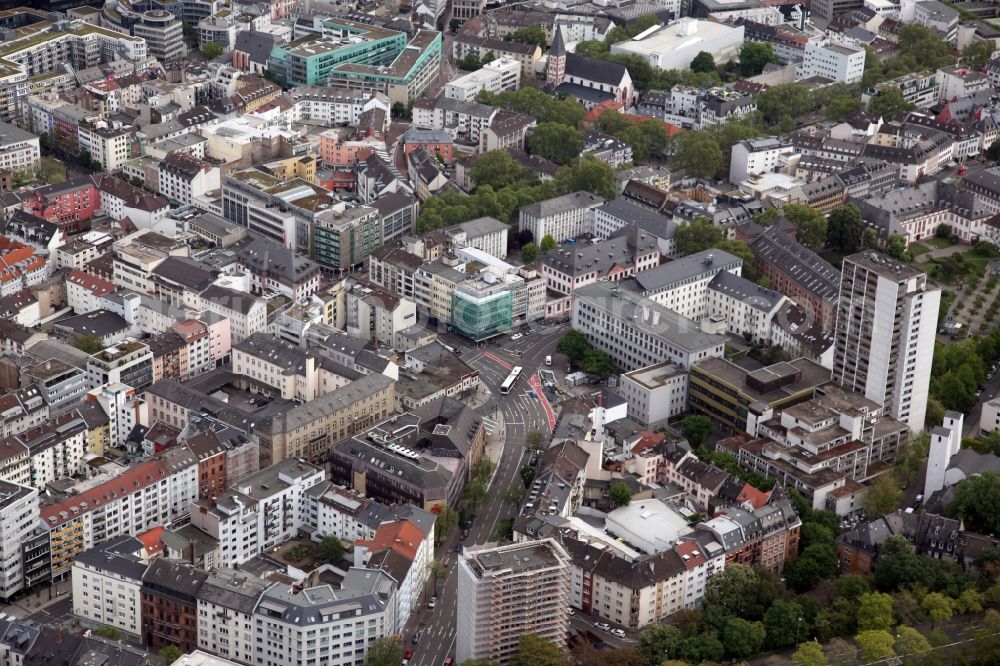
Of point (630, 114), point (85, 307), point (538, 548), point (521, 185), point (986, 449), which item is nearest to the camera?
point (538, 548)

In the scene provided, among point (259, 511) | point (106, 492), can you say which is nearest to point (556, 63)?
point (259, 511)

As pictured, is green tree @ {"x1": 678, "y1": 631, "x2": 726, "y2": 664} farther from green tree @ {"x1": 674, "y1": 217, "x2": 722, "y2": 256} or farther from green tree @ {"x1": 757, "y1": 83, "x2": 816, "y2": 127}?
green tree @ {"x1": 757, "y1": 83, "x2": 816, "y2": 127}

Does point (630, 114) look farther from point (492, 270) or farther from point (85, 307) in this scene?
point (85, 307)

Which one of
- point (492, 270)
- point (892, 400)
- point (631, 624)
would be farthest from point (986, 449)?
point (492, 270)

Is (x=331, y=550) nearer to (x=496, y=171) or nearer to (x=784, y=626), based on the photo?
(x=784, y=626)

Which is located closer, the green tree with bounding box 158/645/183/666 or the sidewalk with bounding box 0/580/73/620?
the green tree with bounding box 158/645/183/666

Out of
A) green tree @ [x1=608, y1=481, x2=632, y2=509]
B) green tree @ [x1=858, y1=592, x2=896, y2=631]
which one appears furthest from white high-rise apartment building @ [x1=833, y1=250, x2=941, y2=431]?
green tree @ [x1=858, y1=592, x2=896, y2=631]

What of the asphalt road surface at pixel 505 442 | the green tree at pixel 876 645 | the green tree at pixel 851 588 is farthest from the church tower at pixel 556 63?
the green tree at pixel 876 645
